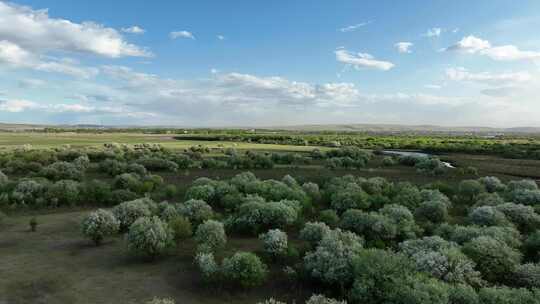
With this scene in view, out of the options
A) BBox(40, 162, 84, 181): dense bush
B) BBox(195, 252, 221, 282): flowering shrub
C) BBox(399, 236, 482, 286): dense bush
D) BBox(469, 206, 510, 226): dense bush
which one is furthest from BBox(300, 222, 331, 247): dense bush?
BBox(40, 162, 84, 181): dense bush

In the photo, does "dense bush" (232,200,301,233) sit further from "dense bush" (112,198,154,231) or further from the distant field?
the distant field

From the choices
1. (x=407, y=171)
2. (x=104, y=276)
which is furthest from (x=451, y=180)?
(x=104, y=276)

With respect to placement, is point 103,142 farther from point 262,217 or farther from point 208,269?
point 208,269

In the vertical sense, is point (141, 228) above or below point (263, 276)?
above

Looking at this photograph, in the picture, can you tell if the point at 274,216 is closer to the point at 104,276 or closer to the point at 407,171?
the point at 104,276

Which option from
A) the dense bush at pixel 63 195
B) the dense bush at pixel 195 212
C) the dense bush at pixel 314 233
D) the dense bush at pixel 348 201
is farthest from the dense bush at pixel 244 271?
the dense bush at pixel 63 195

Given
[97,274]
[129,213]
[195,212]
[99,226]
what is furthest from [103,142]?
[97,274]
